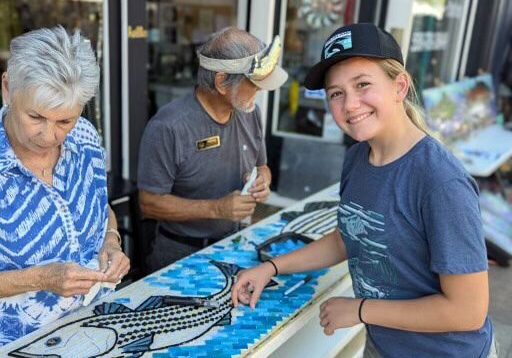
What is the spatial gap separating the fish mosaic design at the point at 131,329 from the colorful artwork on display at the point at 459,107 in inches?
122

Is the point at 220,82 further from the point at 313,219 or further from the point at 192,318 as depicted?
the point at 192,318

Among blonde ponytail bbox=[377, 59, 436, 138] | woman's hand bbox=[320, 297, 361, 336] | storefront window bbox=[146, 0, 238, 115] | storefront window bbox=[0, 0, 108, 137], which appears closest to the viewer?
blonde ponytail bbox=[377, 59, 436, 138]

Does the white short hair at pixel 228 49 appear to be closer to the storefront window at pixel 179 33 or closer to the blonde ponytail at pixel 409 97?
the blonde ponytail at pixel 409 97

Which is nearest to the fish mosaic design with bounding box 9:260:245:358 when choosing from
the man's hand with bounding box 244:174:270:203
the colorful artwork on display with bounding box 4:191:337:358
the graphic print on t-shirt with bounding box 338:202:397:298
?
the colorful artwork on display with bounding box 4:191:337:358

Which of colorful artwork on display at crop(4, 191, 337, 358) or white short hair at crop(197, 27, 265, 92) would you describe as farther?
white short hair at crop(197, 27, 265, 92)

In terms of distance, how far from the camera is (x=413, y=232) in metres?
1.24

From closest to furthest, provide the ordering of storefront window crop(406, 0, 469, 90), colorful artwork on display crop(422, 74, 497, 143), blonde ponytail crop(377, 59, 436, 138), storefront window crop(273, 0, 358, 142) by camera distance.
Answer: blonde ponytail crop(377, 59, 436, 138), storefront window crop(273, 0, 358, 142), colorful artwork on display crop(422, 74, 497, 143), storefront window crop(406, 0, 469, 90)

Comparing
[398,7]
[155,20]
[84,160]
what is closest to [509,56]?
[398,7]

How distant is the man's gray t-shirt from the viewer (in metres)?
2.00

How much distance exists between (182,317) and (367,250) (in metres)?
0.57

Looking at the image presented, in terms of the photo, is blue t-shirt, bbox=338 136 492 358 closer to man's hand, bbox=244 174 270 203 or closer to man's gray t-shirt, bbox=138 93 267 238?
man's hand, bbox=244 174 270 203

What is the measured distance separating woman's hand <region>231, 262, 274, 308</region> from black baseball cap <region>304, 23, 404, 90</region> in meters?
0.68

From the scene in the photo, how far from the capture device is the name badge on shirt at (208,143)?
206 centimetres

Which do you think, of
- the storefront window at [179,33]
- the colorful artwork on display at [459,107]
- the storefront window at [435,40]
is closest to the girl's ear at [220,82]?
the colorful artwork on display at [459,107]
